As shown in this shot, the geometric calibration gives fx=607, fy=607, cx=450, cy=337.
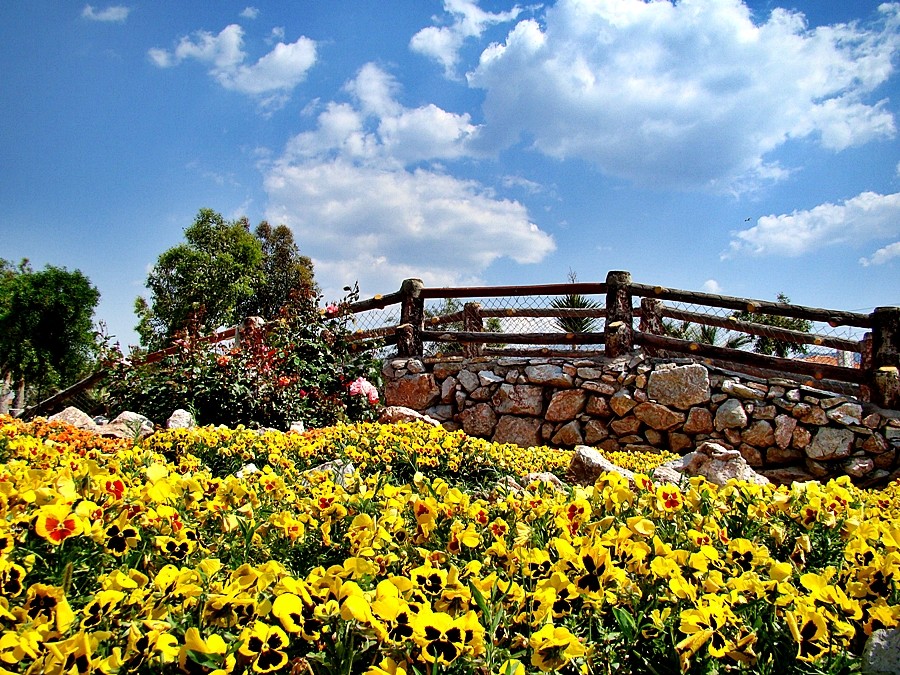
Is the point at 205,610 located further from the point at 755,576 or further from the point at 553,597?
the point at 755,576

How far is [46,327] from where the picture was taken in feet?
60.7

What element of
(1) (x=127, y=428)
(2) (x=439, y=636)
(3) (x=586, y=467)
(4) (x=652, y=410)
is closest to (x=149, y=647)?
(2) (x=439, y=636)

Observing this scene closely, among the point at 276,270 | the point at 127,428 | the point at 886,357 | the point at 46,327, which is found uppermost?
the point at 276,270

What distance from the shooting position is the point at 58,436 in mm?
3590

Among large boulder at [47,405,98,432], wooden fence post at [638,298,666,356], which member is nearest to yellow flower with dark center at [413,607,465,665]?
large boulder at [47,405,98,432]

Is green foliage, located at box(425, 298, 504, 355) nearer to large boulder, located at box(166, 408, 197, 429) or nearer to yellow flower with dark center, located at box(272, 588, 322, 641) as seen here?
large boulder, located at box(166, 408, 197, 429)

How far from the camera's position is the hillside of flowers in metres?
0.96

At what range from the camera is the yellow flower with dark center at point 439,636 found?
0.94 m

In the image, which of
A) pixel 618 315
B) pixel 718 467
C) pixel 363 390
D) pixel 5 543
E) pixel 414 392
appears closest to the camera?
pixel 5 543

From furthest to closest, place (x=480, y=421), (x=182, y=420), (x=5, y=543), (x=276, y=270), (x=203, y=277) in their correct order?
(x=276, y=270), (x=203, y=277), (x=480, y=421), (x=182, y=420), (x=5, y=543)

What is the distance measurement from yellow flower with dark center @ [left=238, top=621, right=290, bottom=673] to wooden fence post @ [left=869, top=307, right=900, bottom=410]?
5903 mm

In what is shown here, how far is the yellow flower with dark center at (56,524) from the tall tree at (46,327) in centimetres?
1876

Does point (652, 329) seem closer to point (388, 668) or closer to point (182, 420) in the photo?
point (182, 420)

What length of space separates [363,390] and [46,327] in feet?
56.2
